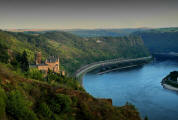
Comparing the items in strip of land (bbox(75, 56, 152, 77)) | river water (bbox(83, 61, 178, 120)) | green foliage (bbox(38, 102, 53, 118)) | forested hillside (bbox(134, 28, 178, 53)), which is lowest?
strip of land (bbox(75, 56, 152, 77))

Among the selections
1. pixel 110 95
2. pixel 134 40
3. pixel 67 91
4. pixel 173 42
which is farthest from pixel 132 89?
pixel 173 42

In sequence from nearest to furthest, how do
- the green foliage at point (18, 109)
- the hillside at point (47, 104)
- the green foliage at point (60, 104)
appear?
1. the green foliage at point (18, 109)
2. the hillside at point (47, 104)
3. the green foliage at point (60, 104)

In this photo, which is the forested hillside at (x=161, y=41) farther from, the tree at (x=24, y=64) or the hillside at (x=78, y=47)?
the tree at (x=24, y=64)

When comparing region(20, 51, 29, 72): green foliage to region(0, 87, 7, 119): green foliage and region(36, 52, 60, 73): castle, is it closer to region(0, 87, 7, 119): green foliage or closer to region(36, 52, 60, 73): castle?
region(36, 52, 60, 73): castle

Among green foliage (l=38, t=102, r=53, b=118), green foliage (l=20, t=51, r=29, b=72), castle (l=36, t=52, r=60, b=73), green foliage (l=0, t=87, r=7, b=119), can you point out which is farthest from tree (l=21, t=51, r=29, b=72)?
green foliage (l=0, t=87, r=7, b=119)

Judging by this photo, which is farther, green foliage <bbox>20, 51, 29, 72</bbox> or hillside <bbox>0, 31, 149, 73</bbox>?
hillside <bbox>0, 31, 149, 73</bbox>

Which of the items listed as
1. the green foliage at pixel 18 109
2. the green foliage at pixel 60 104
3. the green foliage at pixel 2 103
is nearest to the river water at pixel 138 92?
the green foliage at pixel 60 104

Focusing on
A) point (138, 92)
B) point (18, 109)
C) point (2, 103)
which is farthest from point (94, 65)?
point (2, 103)
